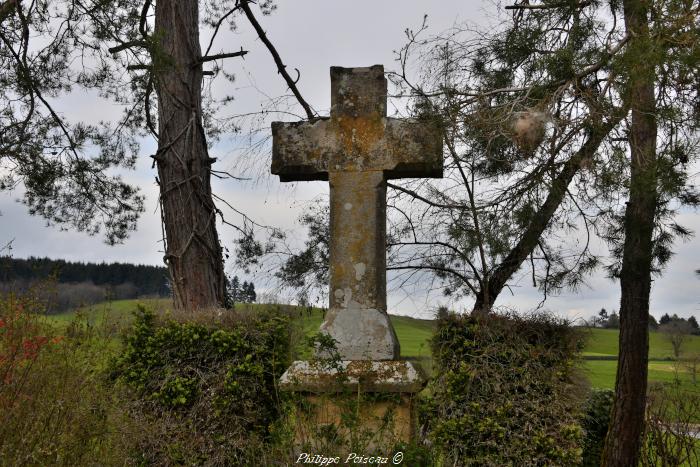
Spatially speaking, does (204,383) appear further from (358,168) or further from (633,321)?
(633,321)

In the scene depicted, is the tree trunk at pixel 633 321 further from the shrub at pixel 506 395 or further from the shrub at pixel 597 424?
the shrub at pixel 506 395

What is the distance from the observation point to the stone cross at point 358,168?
4.48m

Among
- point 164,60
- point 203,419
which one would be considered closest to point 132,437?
point 203,419

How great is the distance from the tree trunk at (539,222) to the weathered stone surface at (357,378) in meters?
1.31

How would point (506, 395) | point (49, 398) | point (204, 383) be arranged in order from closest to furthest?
point (49, 398) < point (506, 395) < point (204, 383)

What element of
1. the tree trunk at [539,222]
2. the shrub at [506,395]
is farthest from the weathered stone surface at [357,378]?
the tree trunk at [539,222]

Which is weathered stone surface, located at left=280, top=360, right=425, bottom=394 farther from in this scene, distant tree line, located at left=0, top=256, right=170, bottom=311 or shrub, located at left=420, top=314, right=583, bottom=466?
distant tree line, located at left=0, top=256, right=170, bottom=311

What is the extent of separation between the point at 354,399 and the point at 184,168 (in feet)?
13.6

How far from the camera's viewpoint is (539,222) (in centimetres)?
708

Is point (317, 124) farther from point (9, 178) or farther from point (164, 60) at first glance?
point (9, 178)

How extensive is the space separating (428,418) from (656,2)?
3967 millimetres

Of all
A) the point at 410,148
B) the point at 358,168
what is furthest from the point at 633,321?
the point at 358,168

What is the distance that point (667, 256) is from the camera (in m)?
7.40

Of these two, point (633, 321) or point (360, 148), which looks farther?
point (633, 321)
